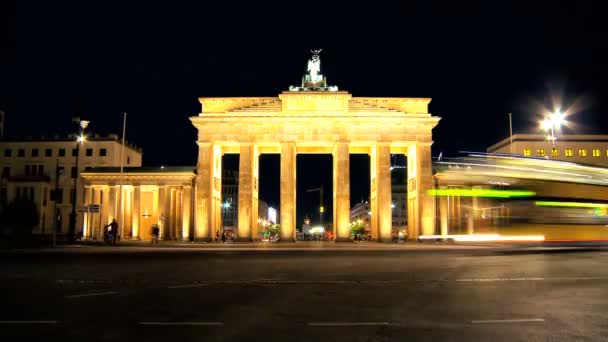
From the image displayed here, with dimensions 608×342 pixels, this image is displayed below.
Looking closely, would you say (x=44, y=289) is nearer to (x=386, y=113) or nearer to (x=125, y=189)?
(x=386, y=113)

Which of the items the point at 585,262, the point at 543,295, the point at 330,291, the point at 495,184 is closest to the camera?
the point at 543,295

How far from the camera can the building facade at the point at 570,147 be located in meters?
112

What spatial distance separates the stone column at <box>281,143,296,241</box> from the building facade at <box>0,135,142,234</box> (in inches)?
1860

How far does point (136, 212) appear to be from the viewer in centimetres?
7494

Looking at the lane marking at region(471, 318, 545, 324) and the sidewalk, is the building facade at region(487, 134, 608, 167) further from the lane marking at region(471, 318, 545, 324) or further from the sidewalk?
the lane marking at region(471, 318, 545, 324)

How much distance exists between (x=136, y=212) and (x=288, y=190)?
928 inches

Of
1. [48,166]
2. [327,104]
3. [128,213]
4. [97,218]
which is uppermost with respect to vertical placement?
[327,104]

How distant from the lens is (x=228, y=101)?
216ft

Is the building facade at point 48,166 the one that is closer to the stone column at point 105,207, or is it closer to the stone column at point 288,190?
the stone column at point 105,207

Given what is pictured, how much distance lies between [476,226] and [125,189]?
189 ft

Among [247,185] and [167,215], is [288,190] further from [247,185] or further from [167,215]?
[167,215]

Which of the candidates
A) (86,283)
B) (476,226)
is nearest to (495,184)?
(476,226)

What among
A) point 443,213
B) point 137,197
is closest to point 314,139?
point 443,213

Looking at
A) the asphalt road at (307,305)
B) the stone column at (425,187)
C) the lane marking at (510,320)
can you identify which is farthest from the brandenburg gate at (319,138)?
the lane marking at (510,320)
